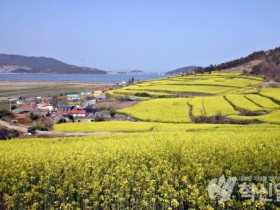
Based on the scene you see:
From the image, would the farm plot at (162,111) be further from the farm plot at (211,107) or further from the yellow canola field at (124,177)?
the yellow canola field at (124,177)

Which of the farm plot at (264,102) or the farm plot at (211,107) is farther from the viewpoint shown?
the farm plot at (264,102)

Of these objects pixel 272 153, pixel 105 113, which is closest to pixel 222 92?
pixel 105 113

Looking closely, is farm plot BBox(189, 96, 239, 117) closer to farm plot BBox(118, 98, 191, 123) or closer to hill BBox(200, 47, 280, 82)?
farm plot BBox(118, 98, 191, 123)

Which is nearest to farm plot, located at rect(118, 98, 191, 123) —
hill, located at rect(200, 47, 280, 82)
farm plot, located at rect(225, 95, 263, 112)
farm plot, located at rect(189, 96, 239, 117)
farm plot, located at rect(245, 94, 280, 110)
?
farm plot, located at rect(189, 96, 239, 117)

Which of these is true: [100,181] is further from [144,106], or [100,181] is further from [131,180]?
[144,106]

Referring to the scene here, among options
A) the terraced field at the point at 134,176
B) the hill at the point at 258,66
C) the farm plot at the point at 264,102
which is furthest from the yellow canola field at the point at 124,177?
the hill at the point at 258,66

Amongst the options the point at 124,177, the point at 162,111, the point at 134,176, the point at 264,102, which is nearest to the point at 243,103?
the point at 264,102

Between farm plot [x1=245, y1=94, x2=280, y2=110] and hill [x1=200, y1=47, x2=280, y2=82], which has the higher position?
hill [x1=200, y1=47, x2=280, y2=82]

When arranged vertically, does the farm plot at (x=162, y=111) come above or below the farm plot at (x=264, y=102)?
below

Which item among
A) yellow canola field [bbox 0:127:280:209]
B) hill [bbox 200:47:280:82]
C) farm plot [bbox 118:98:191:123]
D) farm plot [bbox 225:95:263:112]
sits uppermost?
hill [bbox 200:47:280:82]

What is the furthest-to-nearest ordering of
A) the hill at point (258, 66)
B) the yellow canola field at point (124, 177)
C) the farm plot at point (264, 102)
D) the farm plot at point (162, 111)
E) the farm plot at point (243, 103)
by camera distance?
1. the hill at point (258, 66)
2. the farm plot at point (264, 102)
3. the farm plot at point (243, 103)
4. the farm plot at point (162, 111)
5. the yellow canola field at point (124, 177)

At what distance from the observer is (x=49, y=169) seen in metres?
12.8

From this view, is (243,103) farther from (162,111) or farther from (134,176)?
(134,176)

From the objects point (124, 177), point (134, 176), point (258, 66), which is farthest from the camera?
point (258, 66)
